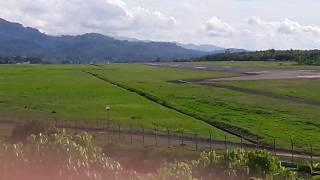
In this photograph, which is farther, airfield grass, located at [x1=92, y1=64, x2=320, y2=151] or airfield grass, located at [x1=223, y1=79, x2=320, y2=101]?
airfield grass, located at [x1=223, y1=79, x2=320, y2=101]

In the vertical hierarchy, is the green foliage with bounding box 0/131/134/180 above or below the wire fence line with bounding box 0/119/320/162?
above

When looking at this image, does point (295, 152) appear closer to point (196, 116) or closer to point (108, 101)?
point (196, 116)

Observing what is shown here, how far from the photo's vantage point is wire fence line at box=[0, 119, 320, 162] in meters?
48.2

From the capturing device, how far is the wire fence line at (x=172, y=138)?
48.2 meters

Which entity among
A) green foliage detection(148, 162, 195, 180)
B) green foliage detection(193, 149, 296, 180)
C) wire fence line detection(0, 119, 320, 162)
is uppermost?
green foliage detection(148, 162, 195, 180)

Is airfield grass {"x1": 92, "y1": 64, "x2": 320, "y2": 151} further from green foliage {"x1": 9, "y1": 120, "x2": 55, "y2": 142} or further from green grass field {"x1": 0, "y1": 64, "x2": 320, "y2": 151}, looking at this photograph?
green foliage {"x1": 9, "y1": 120, "x2": 55, "y2": 142}

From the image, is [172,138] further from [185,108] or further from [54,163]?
[54,163]

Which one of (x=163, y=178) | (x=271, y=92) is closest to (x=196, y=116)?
(x=271, y=92)

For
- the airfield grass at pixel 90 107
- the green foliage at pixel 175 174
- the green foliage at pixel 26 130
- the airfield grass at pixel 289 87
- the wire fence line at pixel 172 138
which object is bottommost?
the airfield grass at pixel 90 107

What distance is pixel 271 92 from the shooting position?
101 m

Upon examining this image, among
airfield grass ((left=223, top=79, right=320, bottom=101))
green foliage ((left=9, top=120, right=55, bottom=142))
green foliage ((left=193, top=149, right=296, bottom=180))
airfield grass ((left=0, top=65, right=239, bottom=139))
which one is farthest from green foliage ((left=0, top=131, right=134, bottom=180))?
airfield grass ((left=223, top=79, right=320, bottom=101))

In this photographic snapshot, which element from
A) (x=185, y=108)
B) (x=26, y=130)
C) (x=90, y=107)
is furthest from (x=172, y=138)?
(x=90, y=107)

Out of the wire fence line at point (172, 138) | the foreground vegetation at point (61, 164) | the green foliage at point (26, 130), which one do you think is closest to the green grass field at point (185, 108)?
the wire fence line at point (172, 138)

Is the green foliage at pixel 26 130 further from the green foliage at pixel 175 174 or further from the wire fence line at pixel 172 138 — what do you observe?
the green foliage at pixel 175 174
